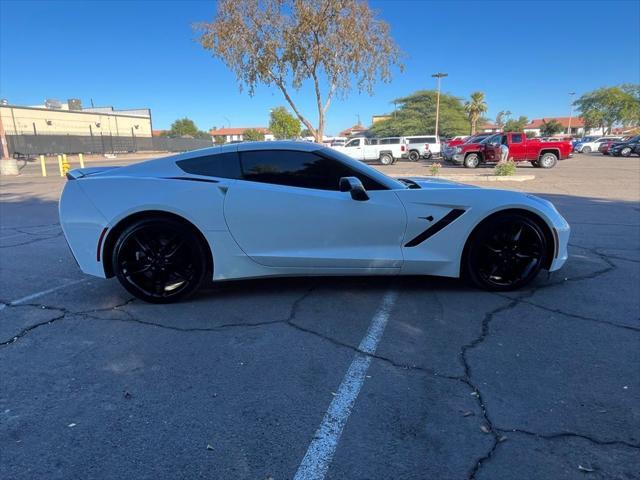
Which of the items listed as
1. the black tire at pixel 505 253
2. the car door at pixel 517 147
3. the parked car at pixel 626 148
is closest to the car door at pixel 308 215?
the black tire at pixel 505 253

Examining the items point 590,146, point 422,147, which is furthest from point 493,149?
point 590,146

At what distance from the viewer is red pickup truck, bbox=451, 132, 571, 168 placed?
20.9 meters

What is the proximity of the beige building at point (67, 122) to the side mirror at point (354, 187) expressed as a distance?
48.2 m

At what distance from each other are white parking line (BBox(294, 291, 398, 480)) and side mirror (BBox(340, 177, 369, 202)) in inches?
42.3

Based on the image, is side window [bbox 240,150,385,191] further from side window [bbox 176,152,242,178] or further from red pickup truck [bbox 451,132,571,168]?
red pickup truck [bbox 451,132,571,168]

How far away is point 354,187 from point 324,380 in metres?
1.63

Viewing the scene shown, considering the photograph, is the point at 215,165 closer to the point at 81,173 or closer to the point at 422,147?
the point at 81,173

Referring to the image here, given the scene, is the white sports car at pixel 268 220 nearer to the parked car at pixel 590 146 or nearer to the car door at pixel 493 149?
the car door at pixel 493 149

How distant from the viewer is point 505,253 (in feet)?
13.0

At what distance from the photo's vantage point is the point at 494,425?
7.18 feet

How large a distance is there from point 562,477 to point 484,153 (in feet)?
70.0

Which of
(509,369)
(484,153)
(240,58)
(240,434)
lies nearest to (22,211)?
(240,434)

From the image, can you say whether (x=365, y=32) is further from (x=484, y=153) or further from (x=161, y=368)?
(x=161, y=368)

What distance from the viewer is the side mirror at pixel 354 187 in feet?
11.8
